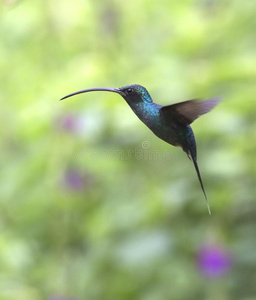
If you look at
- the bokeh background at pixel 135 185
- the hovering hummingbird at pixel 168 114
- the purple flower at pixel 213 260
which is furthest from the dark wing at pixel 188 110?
the purple flower at pixel 213 260

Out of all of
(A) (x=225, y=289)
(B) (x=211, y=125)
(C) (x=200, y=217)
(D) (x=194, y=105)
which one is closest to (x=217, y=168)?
(B) (x=211, y=125)

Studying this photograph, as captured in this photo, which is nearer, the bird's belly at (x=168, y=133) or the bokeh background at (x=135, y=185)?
the bird's belly at (x=168, y=133)

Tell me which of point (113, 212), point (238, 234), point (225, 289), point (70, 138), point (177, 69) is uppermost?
point (177, 69)

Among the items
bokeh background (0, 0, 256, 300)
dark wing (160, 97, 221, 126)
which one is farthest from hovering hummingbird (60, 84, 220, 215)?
bokeh background (0, 0, 256, 300)

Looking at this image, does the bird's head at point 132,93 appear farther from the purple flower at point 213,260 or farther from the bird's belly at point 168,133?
the purple flower at point 213,260

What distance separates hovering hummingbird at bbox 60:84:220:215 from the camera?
61 centimetres

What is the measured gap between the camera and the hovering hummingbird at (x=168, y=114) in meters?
0.61

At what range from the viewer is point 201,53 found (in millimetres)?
2236

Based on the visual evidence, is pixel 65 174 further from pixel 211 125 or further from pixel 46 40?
pixel 46 40

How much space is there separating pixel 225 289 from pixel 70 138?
0.75 m

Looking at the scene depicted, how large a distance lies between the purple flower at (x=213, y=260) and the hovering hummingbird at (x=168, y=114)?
1342mm

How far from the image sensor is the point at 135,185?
7.32ft

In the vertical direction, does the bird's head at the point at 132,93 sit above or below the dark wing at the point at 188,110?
above

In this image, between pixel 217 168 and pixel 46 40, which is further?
pixel 46 40
